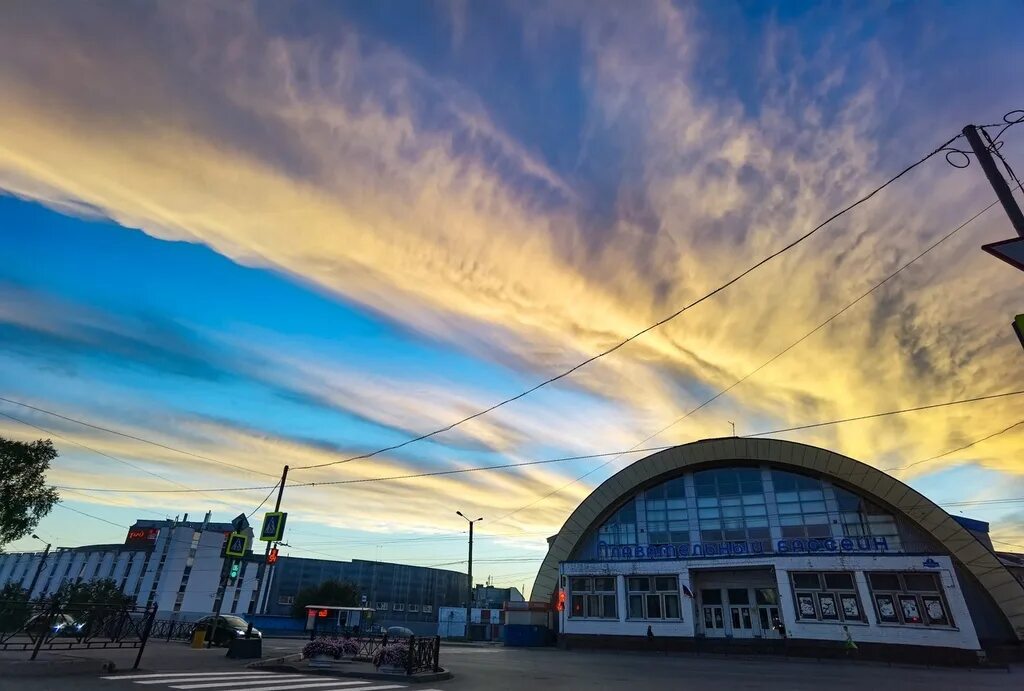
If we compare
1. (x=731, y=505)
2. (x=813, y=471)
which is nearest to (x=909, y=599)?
(x=813, y=471)

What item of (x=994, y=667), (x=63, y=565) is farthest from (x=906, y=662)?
(x=63, y=565)

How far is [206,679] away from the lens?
47.3ft

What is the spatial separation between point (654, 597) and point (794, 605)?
9.42 meters

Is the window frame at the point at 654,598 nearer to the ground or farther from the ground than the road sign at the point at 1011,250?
nearer to the ground

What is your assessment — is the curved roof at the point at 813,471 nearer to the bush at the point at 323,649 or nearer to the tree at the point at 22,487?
the bush at the point at 323,649

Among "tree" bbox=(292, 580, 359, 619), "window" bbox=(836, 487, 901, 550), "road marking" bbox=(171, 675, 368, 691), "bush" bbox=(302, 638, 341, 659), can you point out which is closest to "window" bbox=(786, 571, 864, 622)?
"window" bbox=(836, 487, 901, 550)

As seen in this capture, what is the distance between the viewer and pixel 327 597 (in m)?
97.8

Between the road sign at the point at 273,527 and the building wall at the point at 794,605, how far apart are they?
25595mm

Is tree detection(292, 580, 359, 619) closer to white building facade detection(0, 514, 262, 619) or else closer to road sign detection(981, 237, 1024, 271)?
white building facade detection(0, 514, 262, 619)

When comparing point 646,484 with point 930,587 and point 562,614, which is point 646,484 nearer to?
point 562,614

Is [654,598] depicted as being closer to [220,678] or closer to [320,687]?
[320,687]

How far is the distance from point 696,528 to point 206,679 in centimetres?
3546

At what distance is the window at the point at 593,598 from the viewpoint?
131 ft

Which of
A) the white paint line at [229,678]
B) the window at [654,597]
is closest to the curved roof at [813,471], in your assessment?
the window at [654,597]
